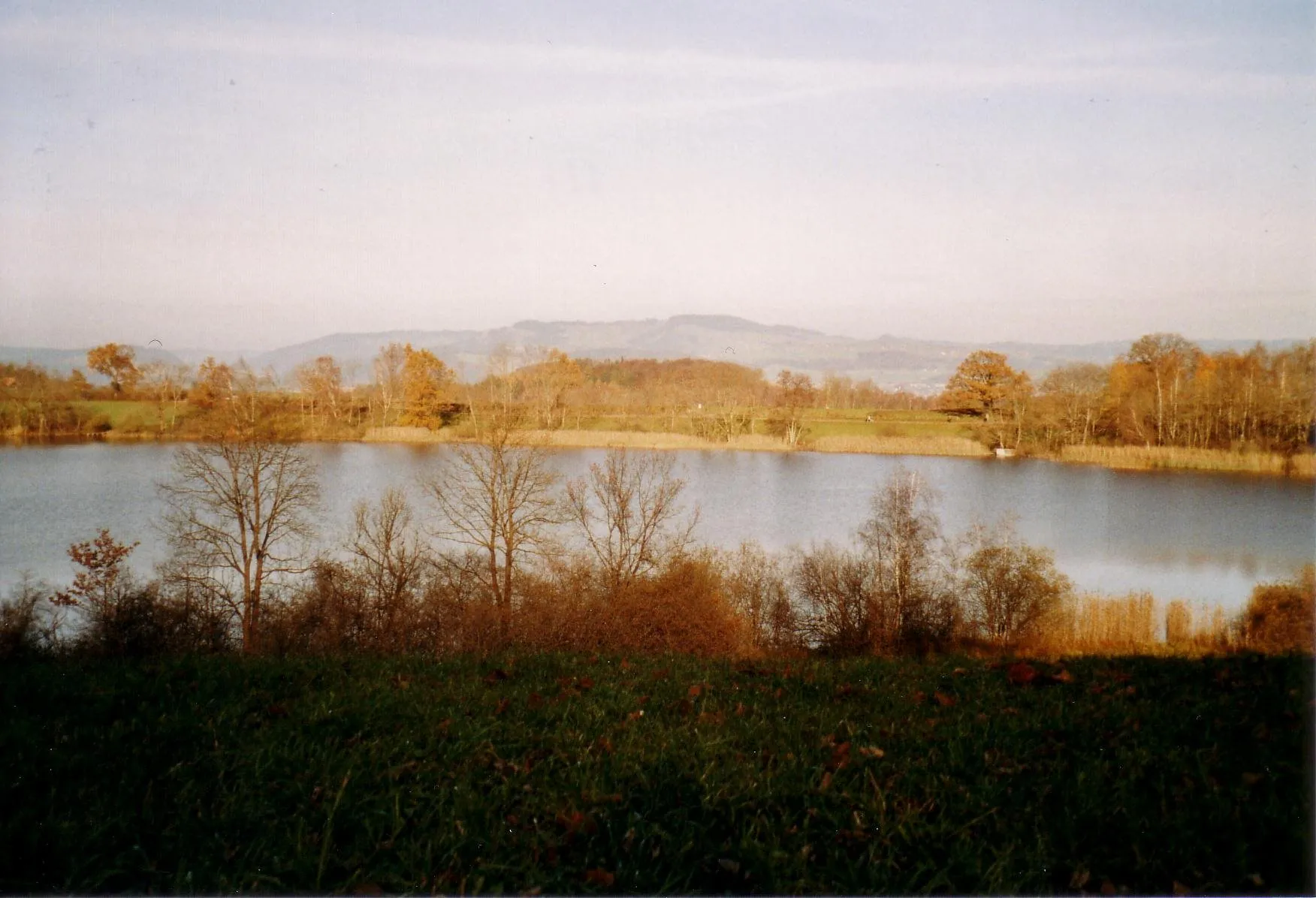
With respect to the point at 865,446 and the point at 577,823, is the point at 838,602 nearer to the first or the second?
the point at 577,823

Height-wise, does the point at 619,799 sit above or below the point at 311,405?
below

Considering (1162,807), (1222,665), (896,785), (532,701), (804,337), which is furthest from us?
(804,337)

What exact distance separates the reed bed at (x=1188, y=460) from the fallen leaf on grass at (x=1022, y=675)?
3309 centimetres

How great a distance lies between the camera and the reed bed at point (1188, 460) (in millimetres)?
36938

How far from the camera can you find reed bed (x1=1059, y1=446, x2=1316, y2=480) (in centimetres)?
3694

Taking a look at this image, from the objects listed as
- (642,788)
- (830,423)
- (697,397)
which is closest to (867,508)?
(830,423)

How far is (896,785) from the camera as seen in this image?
419 centimetres

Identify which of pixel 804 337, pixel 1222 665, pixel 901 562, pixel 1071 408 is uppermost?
pixel 804 337

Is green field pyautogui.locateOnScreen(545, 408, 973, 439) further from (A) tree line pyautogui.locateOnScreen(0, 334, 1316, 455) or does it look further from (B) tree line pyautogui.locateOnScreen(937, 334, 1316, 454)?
(B) tree line pyautogui.locateOnScreen(937, 334, 1316, 454)

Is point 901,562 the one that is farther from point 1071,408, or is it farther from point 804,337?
point 804,337

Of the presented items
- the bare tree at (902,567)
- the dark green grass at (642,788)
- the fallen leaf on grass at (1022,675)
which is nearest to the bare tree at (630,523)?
the bare tree at (902,567)

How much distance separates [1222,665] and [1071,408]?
4799cm

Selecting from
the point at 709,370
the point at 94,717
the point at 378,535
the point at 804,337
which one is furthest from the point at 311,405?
the point at 804,337

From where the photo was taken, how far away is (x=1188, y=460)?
4194 cm
